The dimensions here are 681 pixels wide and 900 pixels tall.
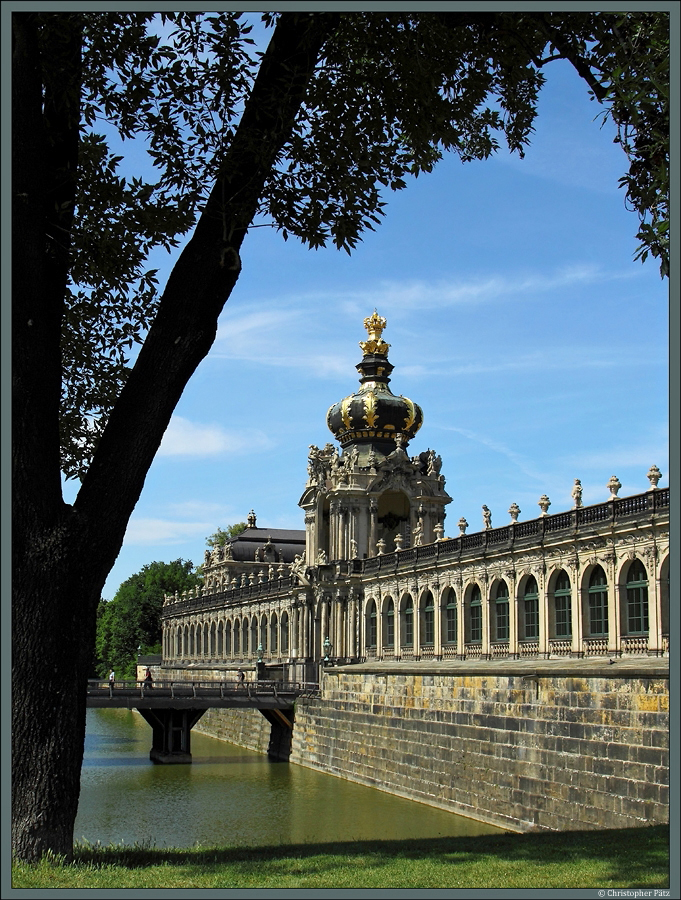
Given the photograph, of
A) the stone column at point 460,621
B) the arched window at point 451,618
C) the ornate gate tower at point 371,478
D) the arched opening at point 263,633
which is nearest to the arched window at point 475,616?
the stone column at point 460,621

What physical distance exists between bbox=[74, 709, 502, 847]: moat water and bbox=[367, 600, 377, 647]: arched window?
740 centimetres

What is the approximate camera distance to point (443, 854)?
1252 cm

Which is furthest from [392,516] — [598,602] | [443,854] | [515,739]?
[443,854]

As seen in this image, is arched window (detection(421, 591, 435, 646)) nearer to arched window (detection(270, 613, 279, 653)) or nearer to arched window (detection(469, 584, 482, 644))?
arched window (detection(469, 584, 482, 644))

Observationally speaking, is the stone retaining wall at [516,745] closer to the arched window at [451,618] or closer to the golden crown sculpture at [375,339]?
the arched window at [451,618]

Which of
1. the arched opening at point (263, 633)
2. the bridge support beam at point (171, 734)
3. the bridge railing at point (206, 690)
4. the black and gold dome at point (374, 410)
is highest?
the black and gold dome at point (374, 410)

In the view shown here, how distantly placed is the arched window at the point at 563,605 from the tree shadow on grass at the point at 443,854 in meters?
22.1

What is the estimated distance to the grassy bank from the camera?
395 inches

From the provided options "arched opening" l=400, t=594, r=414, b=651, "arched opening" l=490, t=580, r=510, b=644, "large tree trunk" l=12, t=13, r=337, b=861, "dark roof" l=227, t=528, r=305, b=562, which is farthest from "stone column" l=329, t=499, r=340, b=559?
"large tree trunk" l=12, t=13, r=337, b=861

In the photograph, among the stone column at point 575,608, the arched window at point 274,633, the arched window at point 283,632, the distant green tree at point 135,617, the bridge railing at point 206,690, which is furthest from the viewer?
the distant green tree at point 135,617

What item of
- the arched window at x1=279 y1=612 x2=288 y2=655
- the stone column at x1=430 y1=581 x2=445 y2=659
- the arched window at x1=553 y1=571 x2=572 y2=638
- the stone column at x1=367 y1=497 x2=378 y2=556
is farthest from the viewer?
the arched window at x1=279 y1=612 x2=288 y2=655

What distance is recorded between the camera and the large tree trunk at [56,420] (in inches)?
417

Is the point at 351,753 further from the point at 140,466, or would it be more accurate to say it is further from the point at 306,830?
the point at 140,466

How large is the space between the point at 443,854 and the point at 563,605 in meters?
24.9
